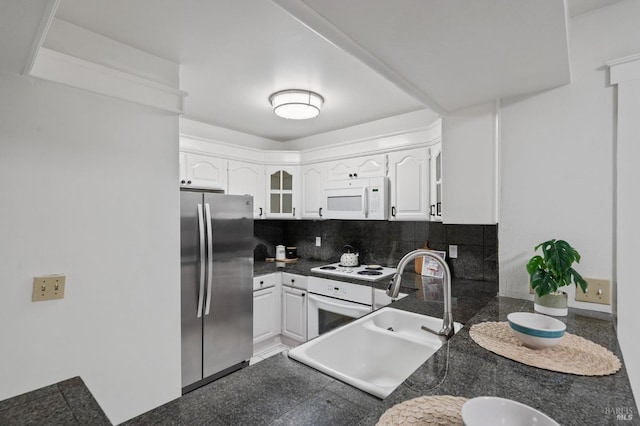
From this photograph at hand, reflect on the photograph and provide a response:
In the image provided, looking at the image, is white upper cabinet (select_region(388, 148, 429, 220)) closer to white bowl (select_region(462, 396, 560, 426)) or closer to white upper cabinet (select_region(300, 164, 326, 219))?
white upper cabinet (select_region(300, 164, 326, 219))

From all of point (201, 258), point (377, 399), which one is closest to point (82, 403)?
point (377, 399)

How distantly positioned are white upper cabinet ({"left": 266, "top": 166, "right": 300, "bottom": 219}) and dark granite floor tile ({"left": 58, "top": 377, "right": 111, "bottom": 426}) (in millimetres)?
2703

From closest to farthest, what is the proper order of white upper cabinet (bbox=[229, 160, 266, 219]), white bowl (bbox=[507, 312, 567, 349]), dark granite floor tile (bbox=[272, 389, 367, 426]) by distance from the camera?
dark granite floor tile (bbox=[272, 389, 367, 426])
white bowl (bbox=[507, 312, 567, 349])
white upper cabinet (bbox=[229, 160, 266, 219])

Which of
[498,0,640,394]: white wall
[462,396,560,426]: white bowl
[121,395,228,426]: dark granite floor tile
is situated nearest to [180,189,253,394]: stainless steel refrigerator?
[121,395,228,426]: dark granite floor tile

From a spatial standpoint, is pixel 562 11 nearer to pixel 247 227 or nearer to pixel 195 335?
pixel 247 227

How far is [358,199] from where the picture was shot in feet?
10.0

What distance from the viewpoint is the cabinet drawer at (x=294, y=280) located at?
3.13 meters

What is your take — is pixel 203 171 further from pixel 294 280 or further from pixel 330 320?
pixel 330 320

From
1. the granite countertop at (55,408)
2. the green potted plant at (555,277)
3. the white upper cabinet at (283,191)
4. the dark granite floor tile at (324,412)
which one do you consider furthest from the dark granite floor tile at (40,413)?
the white upper cabinet at (283,191)

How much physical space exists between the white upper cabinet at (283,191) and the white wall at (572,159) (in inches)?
90.3

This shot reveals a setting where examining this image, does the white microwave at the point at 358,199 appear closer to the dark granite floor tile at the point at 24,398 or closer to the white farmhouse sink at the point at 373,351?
the white farmhouse sink at the point at 373,351

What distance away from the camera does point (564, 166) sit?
5.14 ft

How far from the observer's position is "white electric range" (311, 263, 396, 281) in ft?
9.21

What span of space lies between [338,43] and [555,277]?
1.37 metres
